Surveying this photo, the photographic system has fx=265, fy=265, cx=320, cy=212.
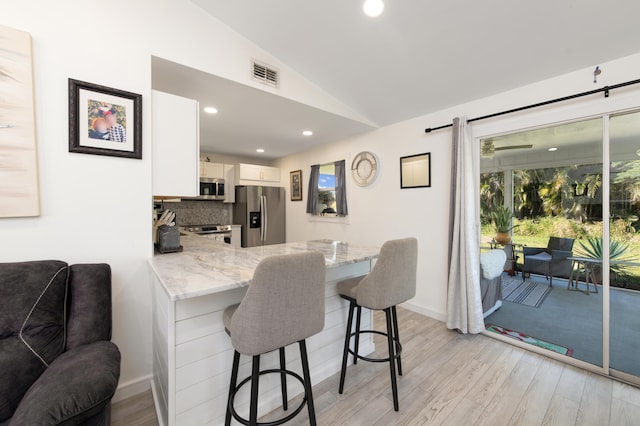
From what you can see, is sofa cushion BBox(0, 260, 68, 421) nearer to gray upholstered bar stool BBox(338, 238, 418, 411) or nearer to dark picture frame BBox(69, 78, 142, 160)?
dark picture frame BBox(69, 78, 142, 160)

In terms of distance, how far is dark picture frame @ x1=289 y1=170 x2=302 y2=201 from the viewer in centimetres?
521

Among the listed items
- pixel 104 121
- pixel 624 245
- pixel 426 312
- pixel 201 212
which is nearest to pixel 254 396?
pixel 104 121

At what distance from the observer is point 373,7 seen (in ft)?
6.26

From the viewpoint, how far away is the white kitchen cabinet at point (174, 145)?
1938 millimetres

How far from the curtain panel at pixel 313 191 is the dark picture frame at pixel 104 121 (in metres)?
3.16

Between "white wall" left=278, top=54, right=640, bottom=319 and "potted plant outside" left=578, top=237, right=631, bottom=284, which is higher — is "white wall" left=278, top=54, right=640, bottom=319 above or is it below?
above

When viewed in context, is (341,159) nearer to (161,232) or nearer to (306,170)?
(306,170)

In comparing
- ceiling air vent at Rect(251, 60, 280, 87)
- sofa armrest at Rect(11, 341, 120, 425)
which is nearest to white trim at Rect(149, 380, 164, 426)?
sofa armrest at Rect(11, 341, 120, 425)

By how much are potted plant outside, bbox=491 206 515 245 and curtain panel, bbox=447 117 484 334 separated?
0.18 meters

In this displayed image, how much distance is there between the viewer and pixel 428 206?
10.5 ft

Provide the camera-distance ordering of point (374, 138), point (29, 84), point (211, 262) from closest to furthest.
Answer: point (29, 84) < point (211, 262) < point (374, 138)

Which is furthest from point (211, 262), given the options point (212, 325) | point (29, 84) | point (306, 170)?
point (306, 170)

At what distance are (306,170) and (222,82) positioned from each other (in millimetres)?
2850

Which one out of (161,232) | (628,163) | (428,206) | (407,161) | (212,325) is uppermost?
(407,161)
